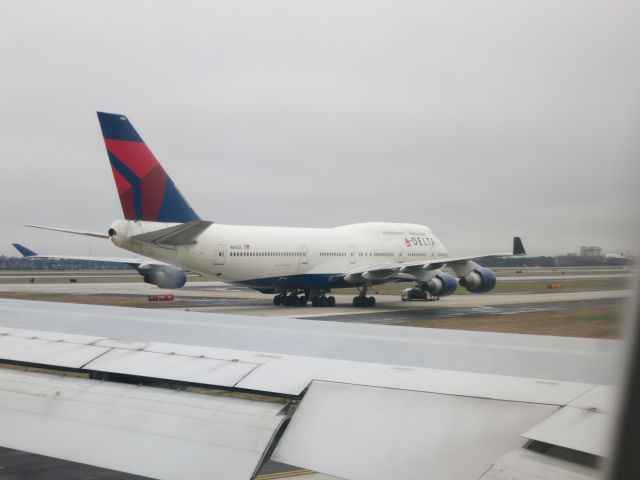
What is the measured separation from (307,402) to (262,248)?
22.2m

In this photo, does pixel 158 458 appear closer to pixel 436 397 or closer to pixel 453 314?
pixel 436 397

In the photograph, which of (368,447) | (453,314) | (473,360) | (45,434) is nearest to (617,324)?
(368,447)

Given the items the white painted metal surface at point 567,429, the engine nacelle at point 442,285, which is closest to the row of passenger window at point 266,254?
the engine nacelle at point 442,285

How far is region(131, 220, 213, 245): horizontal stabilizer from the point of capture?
21120 millimetres

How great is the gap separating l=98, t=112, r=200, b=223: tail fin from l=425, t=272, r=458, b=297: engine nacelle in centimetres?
1028

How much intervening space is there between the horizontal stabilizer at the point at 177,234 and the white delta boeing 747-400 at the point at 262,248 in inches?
1.3

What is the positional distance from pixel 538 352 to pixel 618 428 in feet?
7.03

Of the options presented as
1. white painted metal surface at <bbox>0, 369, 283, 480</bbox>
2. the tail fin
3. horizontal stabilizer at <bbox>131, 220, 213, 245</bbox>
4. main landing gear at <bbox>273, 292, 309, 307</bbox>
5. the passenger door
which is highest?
the tail fin

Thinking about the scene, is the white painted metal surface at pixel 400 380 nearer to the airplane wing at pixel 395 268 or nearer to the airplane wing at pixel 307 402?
the airplane wing at pixel 307 402

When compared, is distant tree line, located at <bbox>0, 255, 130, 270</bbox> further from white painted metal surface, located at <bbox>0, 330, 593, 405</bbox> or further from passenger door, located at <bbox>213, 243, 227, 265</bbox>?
white painted metal surface, located at <bbox>0, 330, 593, 405</bbox>

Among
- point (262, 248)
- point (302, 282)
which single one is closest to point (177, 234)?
point (262, 248)

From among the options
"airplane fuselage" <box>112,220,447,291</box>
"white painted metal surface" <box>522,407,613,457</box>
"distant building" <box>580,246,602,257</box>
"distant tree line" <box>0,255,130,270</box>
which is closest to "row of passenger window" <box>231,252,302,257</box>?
"airplane fuselage" <box>112,220,447,291</box>

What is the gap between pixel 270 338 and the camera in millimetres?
3604

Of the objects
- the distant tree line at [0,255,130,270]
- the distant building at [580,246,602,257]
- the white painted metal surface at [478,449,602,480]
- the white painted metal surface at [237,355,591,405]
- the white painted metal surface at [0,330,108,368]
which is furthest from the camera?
the distant tree line at [0,255,130,270]
